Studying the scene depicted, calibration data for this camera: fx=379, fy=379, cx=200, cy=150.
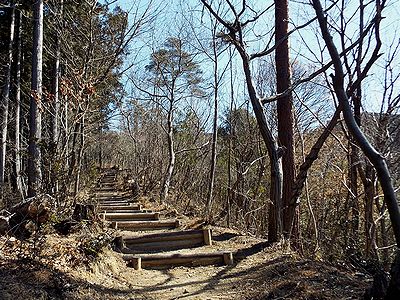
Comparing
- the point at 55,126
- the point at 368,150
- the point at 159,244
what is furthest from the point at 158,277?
the point at 55,126

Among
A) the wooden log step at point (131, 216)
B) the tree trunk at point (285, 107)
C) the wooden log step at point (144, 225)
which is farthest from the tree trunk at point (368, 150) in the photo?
the wooden log step at point (131, 216)

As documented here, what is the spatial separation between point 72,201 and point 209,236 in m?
2.72

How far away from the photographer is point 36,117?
25.7 feet

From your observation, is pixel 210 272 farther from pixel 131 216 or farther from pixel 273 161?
pixel 131 216

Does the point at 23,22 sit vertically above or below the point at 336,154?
above

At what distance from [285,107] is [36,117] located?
16.5 feet

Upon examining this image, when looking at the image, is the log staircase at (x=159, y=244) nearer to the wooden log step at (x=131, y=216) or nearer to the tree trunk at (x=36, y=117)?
the wooden log step at (x=131, y=216)

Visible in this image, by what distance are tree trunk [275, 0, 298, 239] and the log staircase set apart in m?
1.43

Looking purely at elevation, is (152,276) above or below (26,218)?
below

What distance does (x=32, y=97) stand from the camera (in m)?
7.68

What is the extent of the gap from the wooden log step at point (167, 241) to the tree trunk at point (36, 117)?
6.24 ft

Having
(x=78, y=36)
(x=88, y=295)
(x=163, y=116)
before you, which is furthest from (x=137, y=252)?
(x=163, y=116)

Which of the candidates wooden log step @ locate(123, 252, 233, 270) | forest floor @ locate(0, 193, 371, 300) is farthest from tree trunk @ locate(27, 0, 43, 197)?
wooden log step @ locate(123, 252, 233, 270)

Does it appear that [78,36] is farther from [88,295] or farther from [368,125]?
[88,295]
